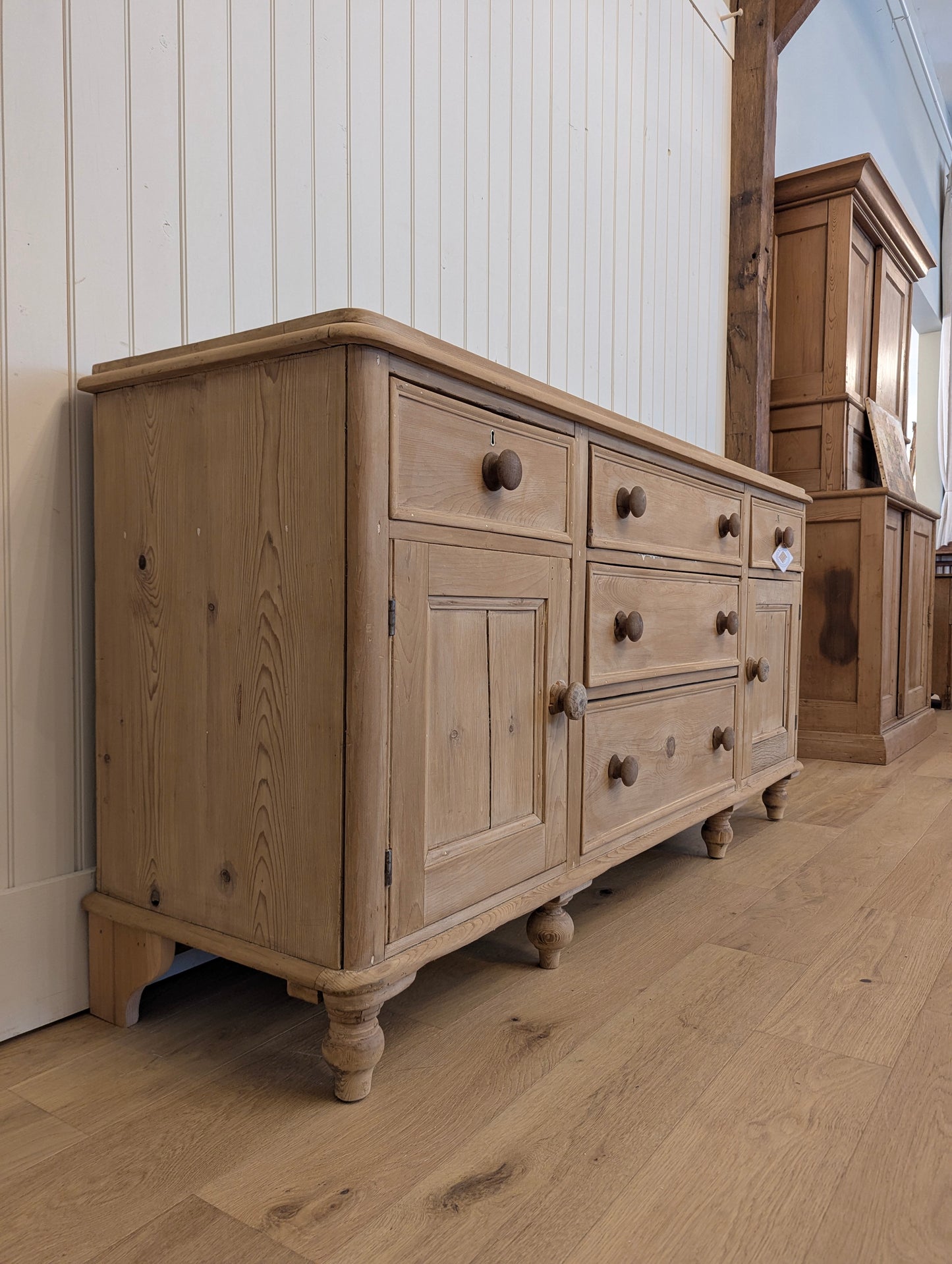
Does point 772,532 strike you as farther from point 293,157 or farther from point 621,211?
point 293,157

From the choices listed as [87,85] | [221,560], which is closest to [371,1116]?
[221,560]

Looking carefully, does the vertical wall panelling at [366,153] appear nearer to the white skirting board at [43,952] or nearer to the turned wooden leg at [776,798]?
the white skirting board at [43,952]

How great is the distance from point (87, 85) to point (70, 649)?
2.28ft

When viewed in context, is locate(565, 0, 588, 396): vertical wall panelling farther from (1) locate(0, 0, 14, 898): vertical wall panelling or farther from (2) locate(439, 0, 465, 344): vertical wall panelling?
(1) locate(0, 0, 14, 898): vertical wall panelling

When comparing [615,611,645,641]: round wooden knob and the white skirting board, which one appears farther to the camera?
[615,611,645,641]: round wooden knob

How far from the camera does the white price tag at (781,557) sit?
2006 mm

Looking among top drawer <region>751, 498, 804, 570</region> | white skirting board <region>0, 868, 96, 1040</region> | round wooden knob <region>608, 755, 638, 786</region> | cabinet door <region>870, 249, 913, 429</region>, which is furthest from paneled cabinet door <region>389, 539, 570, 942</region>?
cabinet door <region>870, 249, 913, 429</region>

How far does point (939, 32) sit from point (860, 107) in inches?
53.4

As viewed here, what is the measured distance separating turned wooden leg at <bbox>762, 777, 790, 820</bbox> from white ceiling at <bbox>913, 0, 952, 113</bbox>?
4906mm

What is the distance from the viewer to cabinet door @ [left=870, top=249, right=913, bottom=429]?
3.71m

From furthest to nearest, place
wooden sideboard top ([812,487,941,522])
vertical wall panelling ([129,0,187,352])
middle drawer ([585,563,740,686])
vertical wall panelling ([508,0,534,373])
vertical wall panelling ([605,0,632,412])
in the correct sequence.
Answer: wooden sideboard top ([812,487,941,522]) → vertical wall panelling ([605,0,632,412]) → vertical wall panelling ([508,0,534,373]) → middle drawer ([585,563,740,686]) → vertical wall panelling ([129,0,187,352])

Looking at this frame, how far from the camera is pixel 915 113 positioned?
18.3 feet

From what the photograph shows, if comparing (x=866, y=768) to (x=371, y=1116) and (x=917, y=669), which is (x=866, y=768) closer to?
(x=917, y=669)

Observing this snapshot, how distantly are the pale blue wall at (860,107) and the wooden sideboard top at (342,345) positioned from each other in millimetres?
2964
